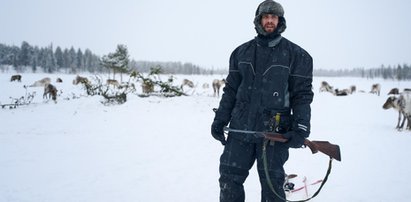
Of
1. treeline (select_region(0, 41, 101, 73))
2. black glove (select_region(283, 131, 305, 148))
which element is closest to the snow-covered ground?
black glove (select_region(283, 131, 305, 148))

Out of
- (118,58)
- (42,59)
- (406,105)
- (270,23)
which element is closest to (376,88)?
(406,105)

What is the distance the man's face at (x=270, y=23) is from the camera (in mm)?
3164

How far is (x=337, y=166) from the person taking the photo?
6.20m

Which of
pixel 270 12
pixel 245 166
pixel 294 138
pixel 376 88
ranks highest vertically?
pixel 270 12

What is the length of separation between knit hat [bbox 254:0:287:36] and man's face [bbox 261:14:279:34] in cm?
3

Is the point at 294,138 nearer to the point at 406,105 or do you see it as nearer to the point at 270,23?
the point at 270,23

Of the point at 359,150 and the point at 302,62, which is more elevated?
the point at 302,62

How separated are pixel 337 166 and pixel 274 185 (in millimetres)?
3722

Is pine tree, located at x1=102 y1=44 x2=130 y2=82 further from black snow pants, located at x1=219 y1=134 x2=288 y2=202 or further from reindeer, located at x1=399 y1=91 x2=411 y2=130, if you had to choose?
black snow pants, located at x1=219 y1=134 x2=288 y2=202

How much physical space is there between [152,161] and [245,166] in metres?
3.69

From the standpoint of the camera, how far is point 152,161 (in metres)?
6.48

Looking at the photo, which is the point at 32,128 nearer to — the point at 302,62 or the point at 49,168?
the point at 49,168

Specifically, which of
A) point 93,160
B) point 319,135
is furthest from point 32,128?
point 319,135

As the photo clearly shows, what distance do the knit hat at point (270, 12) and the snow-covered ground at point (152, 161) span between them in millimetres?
2545
